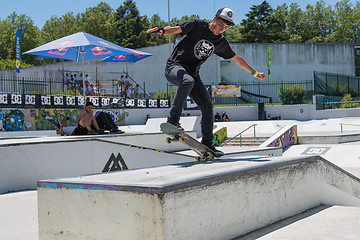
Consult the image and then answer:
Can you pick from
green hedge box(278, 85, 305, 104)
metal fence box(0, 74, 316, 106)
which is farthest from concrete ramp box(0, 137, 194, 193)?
green hedge box(278, 85, 305, 104)

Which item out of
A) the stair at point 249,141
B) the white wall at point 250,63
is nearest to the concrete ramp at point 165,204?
the stair at point 249,141

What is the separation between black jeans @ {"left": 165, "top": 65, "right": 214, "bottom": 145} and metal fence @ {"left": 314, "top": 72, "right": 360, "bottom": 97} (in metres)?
24.1

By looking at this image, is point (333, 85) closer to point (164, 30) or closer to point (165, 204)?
point (164, 30)

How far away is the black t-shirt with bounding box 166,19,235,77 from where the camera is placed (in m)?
4.34

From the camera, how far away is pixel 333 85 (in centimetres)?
2948

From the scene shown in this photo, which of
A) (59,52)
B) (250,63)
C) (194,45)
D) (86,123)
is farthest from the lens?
(250,63)

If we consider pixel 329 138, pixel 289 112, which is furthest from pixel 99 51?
pixel 289 112

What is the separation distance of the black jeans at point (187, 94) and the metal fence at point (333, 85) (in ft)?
79.0

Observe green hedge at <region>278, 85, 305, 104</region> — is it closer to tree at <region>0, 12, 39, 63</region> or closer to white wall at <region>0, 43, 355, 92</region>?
white wall at <region>0, 43, 355, 92</region>

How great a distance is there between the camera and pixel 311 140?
16.3 metres

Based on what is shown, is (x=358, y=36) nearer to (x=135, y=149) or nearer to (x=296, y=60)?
(x=296, y=60)

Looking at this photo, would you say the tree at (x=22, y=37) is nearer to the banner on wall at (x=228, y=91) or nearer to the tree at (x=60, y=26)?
the tree at (x=60, y=26)

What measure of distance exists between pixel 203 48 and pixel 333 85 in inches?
1090

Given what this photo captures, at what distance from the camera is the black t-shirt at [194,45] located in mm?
4336
